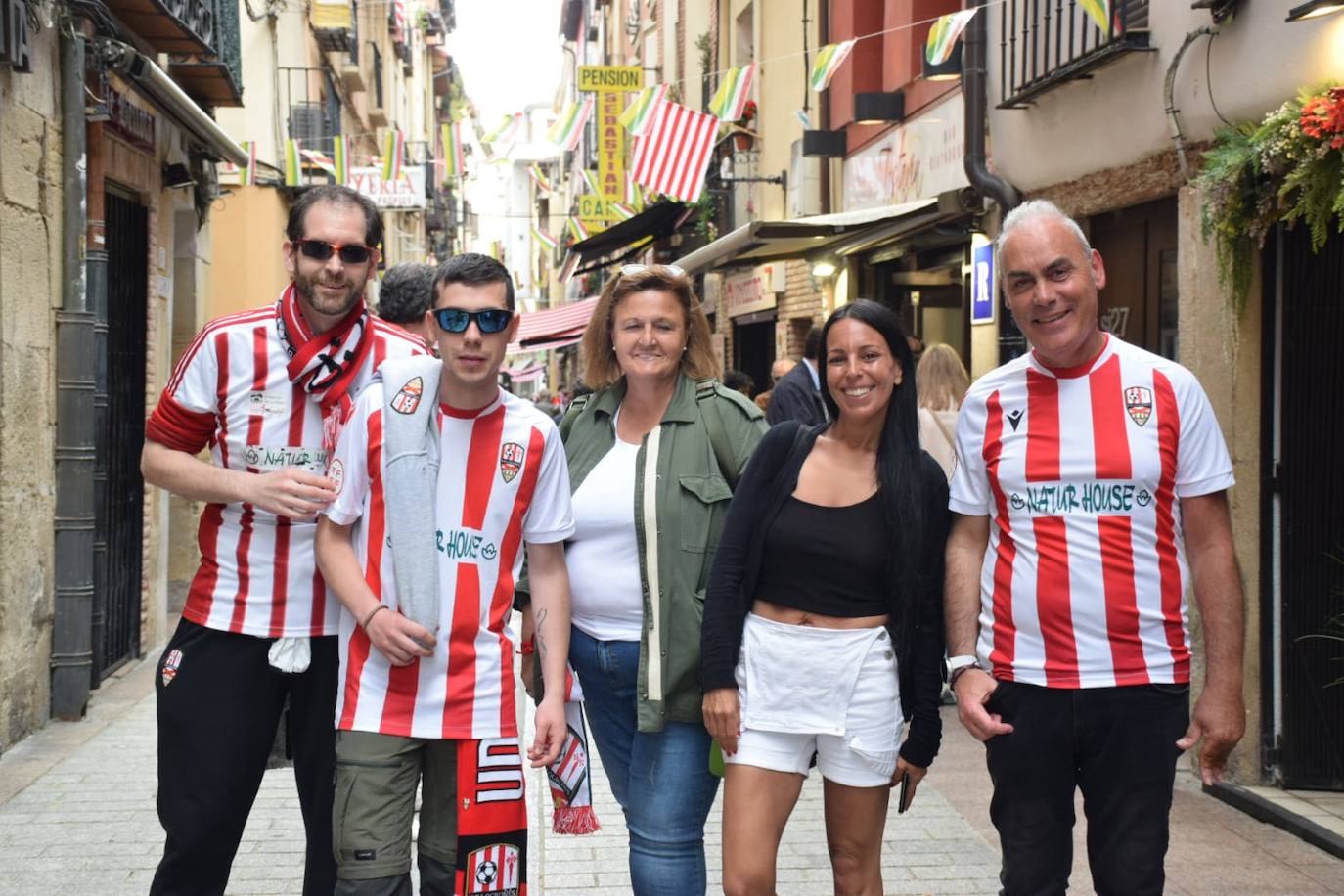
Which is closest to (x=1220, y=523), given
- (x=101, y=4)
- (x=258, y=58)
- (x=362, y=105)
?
(x=101, y=4)

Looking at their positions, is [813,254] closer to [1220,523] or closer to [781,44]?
[781,44]

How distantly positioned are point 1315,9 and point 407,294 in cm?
362

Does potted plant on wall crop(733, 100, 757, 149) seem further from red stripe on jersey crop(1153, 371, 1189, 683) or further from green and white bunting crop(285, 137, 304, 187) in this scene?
red stripe on jersey crop(1153, 371, 1189, 683)

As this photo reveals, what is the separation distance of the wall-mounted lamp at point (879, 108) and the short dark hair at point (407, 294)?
6788 millimetres

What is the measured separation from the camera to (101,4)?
788cm

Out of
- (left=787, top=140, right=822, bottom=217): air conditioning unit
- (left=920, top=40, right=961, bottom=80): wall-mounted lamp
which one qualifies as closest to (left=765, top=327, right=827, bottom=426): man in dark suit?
(left=920, top=40, right=961, bottom=80): wall-mounted lamp

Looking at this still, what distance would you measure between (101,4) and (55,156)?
88 centimetres

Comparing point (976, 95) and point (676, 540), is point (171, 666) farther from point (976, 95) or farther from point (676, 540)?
point (976, 95)

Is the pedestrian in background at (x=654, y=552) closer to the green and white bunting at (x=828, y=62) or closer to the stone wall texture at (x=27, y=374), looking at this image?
the stone wall texture at (x=27, y=374)

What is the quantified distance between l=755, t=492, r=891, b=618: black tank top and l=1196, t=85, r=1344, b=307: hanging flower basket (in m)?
2.59

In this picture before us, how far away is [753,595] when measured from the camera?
365cm

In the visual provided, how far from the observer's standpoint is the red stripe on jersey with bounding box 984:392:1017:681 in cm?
348

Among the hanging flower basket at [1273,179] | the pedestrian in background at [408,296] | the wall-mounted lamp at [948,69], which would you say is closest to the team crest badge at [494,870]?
the pedestrian in background at [408,296]

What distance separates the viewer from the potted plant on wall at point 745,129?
1830cm
